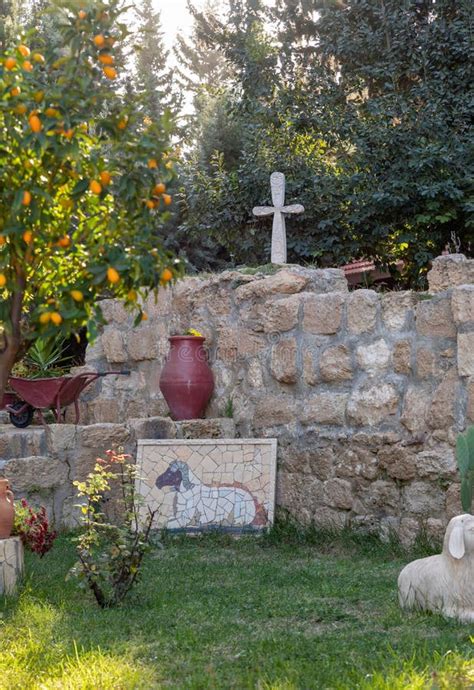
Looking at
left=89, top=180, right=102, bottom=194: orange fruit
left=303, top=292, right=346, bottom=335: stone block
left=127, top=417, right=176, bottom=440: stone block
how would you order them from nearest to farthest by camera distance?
1. left=89, top=180, right=102, bottom=194: orange fruit
2. left=303, top=292, right=346, bottom=335: stone block
3. left=127, top=417, right=176, bottom=440: stone block

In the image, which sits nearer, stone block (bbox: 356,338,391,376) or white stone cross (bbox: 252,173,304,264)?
stone block (bbox: 356,338,391,376)

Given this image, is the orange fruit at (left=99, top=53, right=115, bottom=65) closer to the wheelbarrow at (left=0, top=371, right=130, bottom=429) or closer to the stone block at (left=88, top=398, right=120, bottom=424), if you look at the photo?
the wheelbarrow at (left=0, top=371, right=130, bottom=429)

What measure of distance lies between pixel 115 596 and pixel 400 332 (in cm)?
269

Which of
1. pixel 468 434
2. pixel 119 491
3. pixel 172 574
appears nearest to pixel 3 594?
pixel 172 574

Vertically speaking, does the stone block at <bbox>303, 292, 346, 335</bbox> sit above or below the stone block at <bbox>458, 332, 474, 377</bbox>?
above

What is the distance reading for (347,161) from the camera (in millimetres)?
11188

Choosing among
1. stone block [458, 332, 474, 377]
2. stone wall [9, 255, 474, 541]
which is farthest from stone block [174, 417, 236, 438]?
stone block [458, 332, 474, 377]

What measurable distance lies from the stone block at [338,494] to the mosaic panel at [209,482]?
1.35 ft

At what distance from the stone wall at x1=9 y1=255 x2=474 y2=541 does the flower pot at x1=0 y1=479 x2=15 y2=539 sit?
1.87 m

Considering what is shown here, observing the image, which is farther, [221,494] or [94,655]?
[221,494]

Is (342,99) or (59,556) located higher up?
(342,99)

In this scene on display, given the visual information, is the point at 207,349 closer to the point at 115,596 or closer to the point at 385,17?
the point at 115,596

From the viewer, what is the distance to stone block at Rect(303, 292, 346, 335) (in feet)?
21.0

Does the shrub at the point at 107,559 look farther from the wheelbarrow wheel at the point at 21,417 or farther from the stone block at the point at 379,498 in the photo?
the wheelbarrow wheel at the point at 21,417
